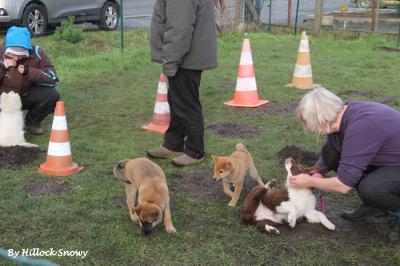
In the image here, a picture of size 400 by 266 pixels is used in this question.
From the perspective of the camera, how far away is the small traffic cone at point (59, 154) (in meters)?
4.87

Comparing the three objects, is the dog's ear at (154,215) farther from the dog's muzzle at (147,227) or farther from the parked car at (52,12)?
the parked car at (52,12)

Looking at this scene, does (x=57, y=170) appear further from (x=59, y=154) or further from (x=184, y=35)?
(x=184, y=35)

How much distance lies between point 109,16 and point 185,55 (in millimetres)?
9414

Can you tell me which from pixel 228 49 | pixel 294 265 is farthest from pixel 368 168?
pixel 228 49

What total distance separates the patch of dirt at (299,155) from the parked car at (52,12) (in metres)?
8.21

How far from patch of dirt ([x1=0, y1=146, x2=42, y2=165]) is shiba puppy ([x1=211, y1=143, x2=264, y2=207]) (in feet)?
6.69

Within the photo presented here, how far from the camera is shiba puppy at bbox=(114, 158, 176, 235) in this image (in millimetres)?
3537

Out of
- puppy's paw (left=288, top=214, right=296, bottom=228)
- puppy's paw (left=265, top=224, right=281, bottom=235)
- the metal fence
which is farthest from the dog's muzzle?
the metal fence

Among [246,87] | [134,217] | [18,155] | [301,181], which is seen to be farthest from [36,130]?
[301,181]

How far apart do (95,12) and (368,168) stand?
11.0 meters

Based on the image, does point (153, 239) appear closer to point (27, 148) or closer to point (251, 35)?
point (27, 148)

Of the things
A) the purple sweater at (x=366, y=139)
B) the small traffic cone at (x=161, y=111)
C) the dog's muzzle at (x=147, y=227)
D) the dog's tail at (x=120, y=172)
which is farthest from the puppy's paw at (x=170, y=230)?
the small traffic cone at (x=161, y=111)

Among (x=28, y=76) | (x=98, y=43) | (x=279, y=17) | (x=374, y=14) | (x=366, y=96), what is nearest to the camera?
(x=28, y=76)

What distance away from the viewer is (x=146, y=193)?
368 cm
